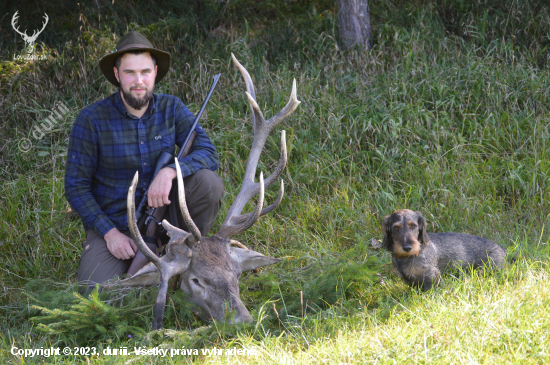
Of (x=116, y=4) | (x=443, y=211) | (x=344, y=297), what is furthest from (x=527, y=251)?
(x=116, y=4)

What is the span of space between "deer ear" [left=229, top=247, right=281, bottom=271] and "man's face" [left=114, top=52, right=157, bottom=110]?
1.59 meters

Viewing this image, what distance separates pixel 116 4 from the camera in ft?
29.2

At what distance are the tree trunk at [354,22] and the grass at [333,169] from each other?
0.69 ft

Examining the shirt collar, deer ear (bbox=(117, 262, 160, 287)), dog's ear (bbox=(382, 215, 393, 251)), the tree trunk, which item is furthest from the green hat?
the tree trunk

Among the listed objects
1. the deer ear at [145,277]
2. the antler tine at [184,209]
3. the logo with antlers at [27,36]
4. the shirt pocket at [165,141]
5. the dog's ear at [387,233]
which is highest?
the logo with antlers at [27,36]

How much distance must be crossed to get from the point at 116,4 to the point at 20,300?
5830 mm

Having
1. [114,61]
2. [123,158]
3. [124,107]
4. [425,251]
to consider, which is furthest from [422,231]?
[114,61]

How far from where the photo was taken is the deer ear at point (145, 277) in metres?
3.66

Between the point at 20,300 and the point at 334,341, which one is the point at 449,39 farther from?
the point at 20,300

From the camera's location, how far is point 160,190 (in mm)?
4242

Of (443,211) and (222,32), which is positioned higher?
(222,32)

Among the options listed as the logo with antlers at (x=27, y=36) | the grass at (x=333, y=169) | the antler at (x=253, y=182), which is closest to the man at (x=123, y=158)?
the antler at (x=253, y=182)

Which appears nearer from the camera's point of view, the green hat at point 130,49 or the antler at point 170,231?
the antler at point 170,231

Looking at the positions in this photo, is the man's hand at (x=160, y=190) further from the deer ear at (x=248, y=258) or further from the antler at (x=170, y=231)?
the deer ear at (x=248, y=258)
